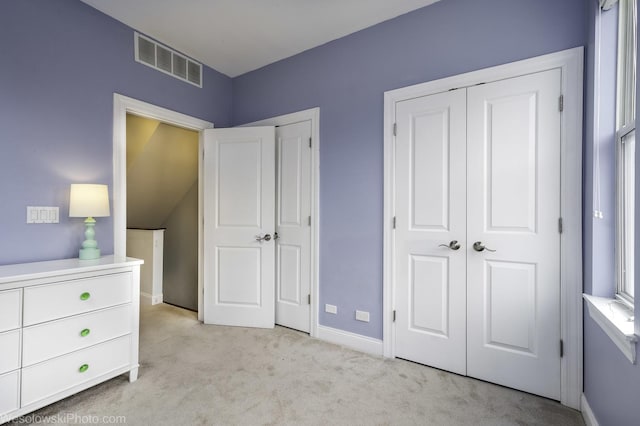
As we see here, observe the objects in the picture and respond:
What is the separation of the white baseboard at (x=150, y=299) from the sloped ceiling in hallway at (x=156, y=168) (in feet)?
3.22

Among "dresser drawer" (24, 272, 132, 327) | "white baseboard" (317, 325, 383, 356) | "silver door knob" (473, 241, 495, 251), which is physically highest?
"silver door knob" (473, 241, 495, 251)

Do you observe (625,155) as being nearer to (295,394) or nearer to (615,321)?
(615,321)

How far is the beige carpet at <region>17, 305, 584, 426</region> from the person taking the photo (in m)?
1.65

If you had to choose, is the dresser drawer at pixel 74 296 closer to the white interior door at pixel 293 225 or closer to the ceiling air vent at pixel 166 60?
the white interior door at pixel 293 225

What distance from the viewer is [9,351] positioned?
150 cm

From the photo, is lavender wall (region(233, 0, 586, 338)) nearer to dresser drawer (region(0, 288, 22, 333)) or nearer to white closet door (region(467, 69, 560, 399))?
white closet door (region(467, 69, 560, 399))

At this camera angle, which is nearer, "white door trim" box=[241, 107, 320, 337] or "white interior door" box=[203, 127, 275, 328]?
"white door trim" box=[241, 107, 320, 337]

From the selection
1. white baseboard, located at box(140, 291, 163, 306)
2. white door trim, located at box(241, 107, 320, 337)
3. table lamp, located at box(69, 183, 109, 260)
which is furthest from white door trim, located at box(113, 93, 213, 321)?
white baseboard, located at box(140, 291, 163, 306)

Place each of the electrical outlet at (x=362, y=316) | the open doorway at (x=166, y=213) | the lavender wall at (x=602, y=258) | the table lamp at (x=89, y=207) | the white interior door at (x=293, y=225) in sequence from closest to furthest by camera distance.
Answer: the lavender wall at (x=602, y=258) < the table lamp at (x=89, y=207) < the electrical outlet at (x=362, y=316) < the white interior door at (x=293, y=225) < the open doorway at (x=166, y=213)

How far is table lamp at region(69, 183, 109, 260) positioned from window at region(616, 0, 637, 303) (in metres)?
3.02

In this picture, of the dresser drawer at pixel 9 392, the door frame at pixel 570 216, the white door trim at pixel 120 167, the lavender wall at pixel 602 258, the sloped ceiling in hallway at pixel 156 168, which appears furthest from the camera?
the sloped ceiling in hallway at pixel 156 168

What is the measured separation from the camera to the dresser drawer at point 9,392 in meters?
1.47

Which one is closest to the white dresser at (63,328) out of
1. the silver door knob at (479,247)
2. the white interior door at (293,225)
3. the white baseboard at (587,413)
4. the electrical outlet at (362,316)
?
the white interior door at (293,225)

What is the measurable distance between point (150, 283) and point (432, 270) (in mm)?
3449
